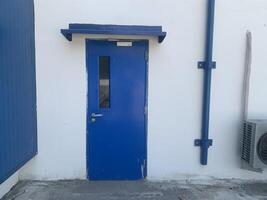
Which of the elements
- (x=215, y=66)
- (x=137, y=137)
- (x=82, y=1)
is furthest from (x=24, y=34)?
(x=215, y=66)

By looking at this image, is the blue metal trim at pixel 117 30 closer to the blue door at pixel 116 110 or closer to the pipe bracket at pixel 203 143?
the blue door at pixel 116 110

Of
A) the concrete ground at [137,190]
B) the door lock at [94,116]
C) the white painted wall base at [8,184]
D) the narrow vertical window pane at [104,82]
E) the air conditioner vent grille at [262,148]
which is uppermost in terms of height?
the narrow vertical window pane at [104,82]

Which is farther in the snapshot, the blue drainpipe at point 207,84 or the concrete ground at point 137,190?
the blue drainpipe at point 207,84

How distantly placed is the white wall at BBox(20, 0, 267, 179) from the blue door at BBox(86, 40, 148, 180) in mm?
129

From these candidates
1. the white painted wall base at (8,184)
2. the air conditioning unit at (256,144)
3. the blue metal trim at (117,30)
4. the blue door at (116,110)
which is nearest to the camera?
the white painted wall base at (8,184)

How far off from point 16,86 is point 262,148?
→ 11.8 feet

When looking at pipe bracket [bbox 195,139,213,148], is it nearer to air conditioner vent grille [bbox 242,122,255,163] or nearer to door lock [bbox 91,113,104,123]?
air conditioner vent grille [bbox 242,122,255,163]

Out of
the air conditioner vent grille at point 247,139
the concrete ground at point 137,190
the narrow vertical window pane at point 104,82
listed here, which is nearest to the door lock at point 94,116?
the narrow vertical window pane at point 104,82

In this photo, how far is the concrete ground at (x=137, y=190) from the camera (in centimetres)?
401

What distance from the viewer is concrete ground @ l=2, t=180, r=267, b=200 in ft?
13.2

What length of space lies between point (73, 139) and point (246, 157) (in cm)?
267

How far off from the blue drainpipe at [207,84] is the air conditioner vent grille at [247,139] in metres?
0.52

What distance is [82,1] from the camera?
425 centimetres

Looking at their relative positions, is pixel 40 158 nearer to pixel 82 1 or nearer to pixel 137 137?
pixel 137 137
